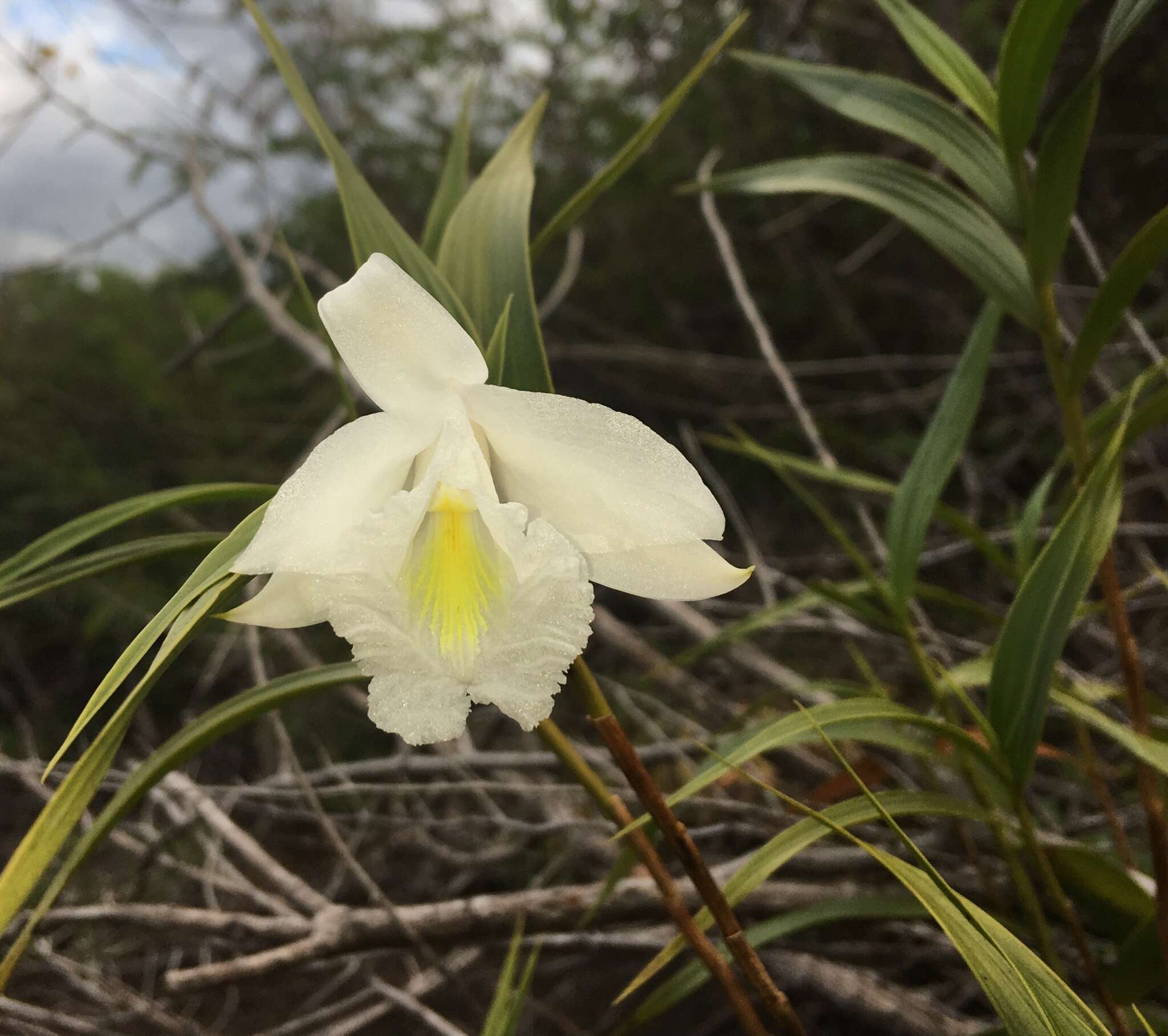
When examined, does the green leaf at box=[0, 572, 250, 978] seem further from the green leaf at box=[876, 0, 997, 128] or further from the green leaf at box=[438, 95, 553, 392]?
the green leaf at box=[876, 0, 997, 128]

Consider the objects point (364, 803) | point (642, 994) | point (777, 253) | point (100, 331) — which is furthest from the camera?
point (100, 331)

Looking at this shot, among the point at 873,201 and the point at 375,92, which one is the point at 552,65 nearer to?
the point at 375,92

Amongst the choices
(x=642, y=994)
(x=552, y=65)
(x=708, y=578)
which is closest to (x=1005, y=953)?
(x=708, y=578)

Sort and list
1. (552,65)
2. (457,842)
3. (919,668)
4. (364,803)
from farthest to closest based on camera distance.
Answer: (552,65) → (364,803) → (457,842) → (919,668)

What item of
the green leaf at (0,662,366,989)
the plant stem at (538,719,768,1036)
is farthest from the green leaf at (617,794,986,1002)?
the green leaf at (0,662,366,989)

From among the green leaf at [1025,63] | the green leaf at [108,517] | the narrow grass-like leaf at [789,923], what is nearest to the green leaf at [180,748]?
the green leaf at [108,517]

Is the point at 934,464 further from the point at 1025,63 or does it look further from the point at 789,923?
the point at 789,923

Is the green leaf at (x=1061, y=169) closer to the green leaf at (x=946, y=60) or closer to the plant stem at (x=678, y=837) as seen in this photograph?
the green leaf at (x=946, y=60)
